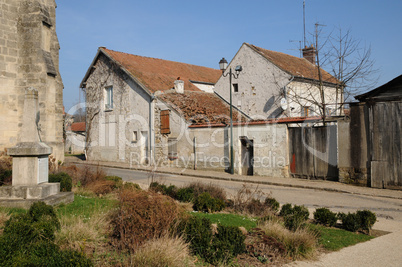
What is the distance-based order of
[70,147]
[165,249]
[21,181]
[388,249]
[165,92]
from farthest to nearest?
[70,147]
[165,92]
[21,181]
[388,249]
[165,249]

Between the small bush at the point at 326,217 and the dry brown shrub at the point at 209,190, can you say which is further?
the dry brown shrub at the point at 209,190

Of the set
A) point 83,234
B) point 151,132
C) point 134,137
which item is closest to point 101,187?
point 83,234

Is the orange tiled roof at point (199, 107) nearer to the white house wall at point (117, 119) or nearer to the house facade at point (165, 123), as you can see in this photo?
the house facade at point (165, 123)

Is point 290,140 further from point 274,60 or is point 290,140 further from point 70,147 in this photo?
point 70,147

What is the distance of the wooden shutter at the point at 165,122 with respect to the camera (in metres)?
21.3

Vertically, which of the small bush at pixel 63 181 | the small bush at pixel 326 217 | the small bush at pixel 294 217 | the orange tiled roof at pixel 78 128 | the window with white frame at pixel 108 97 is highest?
the window with white frame at pixel 108 97

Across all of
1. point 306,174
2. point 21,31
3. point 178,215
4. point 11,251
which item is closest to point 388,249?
point 178,215

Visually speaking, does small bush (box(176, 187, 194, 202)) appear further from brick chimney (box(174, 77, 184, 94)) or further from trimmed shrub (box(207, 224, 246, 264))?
brick chimney (box(174, 77, 184, 94))

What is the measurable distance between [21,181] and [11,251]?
4002 millimetres

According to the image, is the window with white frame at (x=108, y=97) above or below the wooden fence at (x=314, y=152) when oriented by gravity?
above

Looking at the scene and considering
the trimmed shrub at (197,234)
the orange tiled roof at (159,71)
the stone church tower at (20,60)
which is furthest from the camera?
the orange tiled roof at (159,71)

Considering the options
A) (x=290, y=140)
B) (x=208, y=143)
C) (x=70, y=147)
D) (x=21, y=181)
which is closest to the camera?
(x=21, y=181)

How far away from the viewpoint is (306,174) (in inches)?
A: 607

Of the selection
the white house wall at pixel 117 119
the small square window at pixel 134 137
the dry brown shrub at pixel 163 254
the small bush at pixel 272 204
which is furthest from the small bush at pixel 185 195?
the small square window at pixel 134 137
